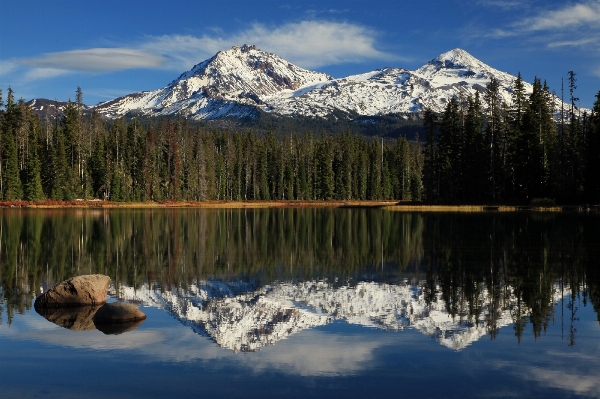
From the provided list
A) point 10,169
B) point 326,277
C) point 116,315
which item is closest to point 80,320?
point 116,315

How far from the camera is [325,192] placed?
148875 millimetres

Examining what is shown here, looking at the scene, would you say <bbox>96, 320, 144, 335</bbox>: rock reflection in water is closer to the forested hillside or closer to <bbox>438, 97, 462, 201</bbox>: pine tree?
the forested hillside

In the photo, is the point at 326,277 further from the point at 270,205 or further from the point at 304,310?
the point at 270,205

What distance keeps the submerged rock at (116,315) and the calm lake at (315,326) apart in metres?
0.47

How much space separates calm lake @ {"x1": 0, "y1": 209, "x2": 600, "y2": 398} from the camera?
12.2 meters

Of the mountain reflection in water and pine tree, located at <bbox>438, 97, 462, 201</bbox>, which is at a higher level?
pine tree, located at <bbox>438, 97, 462, 201</bbox>

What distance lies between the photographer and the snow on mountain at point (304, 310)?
1606 centimetres

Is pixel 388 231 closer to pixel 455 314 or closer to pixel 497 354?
pixel 455 314

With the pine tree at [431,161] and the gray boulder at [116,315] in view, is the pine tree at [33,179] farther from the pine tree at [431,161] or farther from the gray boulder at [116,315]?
the gray boulder at [116,315]

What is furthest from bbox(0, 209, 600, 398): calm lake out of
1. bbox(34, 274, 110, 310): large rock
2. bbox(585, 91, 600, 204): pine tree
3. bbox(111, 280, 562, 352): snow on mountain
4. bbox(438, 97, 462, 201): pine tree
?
Answer: bbox(438, 97, 462, 201): pine tree

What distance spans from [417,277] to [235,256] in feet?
35.9

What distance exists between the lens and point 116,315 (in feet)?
57.1

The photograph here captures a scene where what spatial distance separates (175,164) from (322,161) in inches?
1468

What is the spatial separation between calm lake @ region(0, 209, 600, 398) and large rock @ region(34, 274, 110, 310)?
67 cm
